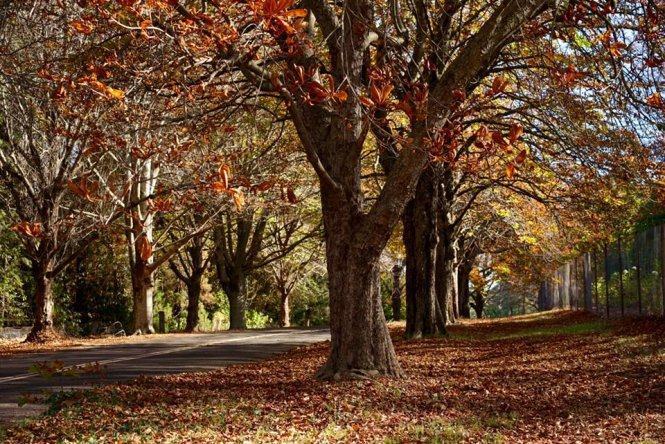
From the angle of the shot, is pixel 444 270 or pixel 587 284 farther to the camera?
pixel 587 284

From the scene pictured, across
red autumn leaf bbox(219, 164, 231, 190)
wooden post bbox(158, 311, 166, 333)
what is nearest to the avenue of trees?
red autumn leaf bbox(219, 164, 231, 190)

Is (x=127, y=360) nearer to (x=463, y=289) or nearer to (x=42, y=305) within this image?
(x=42, y=305)

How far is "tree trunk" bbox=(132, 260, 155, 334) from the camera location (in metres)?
25.0

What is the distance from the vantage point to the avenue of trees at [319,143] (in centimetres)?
834

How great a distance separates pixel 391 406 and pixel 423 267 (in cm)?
1045

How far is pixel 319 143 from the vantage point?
33.0 feet

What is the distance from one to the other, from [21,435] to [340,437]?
2.76 meters

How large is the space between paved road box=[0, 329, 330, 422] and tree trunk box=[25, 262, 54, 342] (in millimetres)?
3199

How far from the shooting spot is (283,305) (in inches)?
1622

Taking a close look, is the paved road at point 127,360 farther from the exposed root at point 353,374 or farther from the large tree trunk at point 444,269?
the large tree trunk at point 444,269

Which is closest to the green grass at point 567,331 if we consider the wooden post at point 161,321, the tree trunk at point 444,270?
the tree trunk at point 444,270

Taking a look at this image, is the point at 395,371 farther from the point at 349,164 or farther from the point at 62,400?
the point at 62,400

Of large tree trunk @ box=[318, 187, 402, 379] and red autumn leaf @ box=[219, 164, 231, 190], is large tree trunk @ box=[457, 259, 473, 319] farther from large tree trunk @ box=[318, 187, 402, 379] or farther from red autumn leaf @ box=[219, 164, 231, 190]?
red autumn leaf @ box=[219, 164, 231, 190]

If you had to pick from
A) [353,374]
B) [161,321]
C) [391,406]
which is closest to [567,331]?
[353,374]
